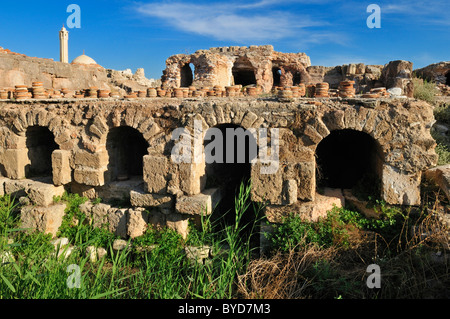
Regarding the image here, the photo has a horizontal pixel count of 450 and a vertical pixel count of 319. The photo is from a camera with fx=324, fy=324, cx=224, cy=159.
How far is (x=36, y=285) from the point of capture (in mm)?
3543

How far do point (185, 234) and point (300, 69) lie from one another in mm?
11887

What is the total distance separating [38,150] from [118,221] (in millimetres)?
2900

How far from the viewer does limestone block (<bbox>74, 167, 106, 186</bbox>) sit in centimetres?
659

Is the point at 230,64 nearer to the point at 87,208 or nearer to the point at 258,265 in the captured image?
the point at 87,208

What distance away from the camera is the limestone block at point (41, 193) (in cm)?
653

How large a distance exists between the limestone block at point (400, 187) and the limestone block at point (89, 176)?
5348 mm

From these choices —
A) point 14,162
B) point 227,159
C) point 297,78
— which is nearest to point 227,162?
point 227,159

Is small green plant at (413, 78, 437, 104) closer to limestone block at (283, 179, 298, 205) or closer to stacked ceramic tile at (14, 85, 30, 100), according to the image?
limestone block at (283, 179, 298, 205)

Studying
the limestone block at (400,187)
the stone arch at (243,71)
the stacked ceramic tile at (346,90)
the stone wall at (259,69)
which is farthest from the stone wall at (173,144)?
the stone arch at (243,71)

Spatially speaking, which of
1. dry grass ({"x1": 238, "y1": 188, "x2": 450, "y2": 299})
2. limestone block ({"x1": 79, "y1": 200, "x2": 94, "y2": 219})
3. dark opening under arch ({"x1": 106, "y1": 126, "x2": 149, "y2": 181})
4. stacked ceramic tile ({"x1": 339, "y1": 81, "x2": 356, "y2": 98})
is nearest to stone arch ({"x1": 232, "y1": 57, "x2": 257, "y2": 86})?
dark opening under arch ({"x1": 106, "y1": 126, "x2": 149, "y2": 181})

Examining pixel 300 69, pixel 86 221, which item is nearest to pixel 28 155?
pixel 86 221

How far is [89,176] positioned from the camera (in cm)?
664

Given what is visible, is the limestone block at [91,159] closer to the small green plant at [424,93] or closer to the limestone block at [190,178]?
the limestone block at [190,178]
